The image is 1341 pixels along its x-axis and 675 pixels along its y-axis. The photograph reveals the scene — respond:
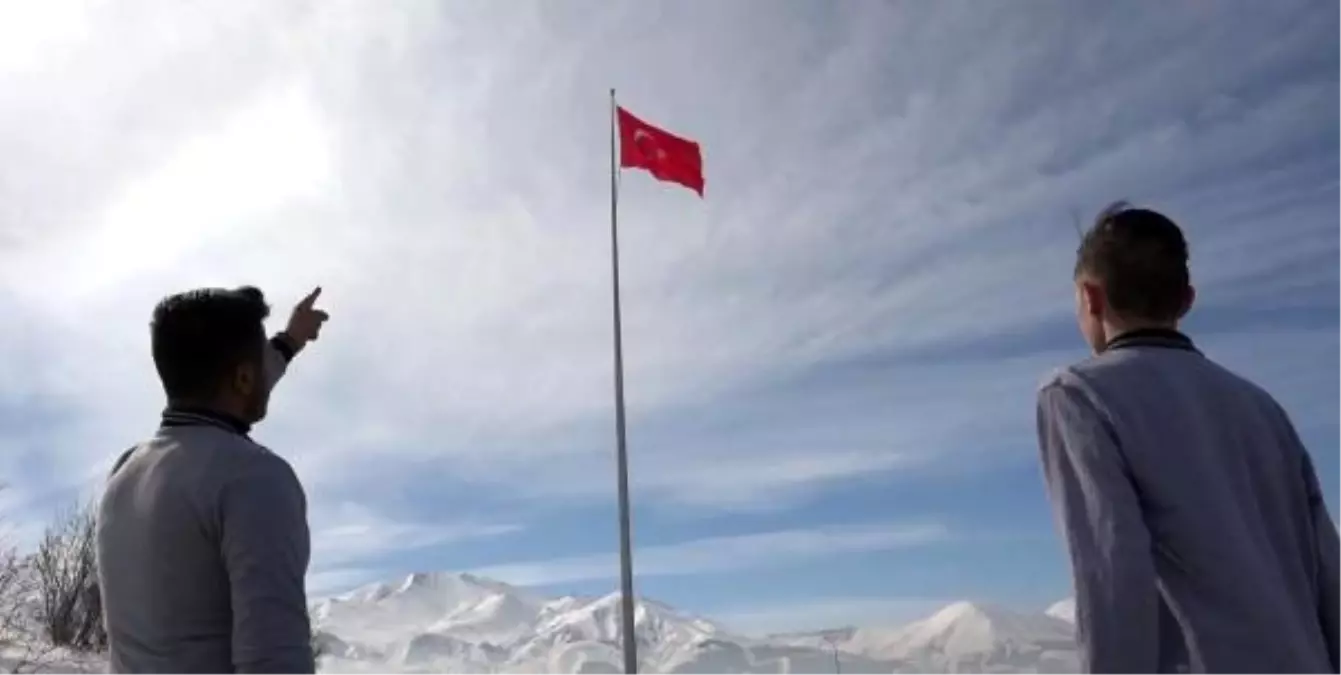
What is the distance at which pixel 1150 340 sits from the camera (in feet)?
10.0

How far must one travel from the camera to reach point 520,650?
189250 millimetres

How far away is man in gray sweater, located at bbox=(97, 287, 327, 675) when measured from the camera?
2.77m

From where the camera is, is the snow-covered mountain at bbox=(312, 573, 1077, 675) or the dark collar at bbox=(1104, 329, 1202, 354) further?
the snow-covered mountain at bbox=(312, 573, 1077, 675)

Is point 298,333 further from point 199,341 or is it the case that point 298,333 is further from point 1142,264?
point 1142,264

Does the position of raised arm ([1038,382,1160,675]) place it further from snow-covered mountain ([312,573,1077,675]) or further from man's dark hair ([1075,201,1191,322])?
snow-covered mountain ([312,573,1077,675])

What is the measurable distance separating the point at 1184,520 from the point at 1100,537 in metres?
0.22

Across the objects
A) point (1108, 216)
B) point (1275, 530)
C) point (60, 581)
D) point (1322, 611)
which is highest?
point (60, 581)

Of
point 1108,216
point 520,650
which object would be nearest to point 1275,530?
point 1108,216

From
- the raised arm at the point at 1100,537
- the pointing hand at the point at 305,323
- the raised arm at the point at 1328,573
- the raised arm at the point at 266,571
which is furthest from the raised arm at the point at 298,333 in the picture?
the raised arm at the point at 1328,573

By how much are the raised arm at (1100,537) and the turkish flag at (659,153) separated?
56.2ft

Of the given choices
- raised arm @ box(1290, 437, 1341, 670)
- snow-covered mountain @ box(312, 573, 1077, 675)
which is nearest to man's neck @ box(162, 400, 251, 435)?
raised arm @ box(1290, 437, 1341, 670)

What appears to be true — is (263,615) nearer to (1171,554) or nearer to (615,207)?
(1171,554)

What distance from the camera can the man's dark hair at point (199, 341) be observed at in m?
3.10

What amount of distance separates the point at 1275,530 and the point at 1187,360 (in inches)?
17.6
